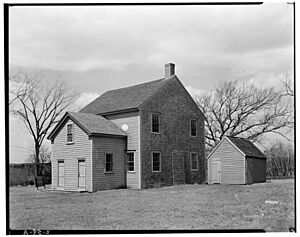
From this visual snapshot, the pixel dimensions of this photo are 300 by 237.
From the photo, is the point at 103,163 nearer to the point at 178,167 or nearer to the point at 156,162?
the point at 156,162

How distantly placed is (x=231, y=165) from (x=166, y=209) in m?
0.94

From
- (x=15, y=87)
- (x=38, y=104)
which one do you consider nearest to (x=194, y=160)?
(x=38, y=104)

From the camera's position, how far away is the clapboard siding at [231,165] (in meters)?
6.96

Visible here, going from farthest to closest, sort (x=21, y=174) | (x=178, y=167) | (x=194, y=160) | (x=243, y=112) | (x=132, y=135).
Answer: (x=132, y=135) → (x=178, y=167) → (x=194, y=160) → (x=243, y=112) → (x=21, y=174)

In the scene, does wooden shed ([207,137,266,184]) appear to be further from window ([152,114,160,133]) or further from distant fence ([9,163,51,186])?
distant fence ([9,163,51,186])

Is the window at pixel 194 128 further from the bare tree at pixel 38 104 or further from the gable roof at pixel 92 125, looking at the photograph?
the bare tree at pixel 38 104

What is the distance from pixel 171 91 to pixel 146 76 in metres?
0.36

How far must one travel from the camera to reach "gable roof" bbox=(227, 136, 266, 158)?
22.7ft

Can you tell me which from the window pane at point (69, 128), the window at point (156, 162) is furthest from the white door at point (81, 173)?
the window at point (156, 162)

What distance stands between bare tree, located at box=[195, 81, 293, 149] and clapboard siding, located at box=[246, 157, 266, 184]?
9.9 inches

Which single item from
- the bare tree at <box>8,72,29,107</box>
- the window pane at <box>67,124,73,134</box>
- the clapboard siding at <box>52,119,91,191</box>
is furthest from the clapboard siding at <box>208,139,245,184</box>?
the bare tree at <box>8,72,29,107</box>

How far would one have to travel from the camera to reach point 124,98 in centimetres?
737

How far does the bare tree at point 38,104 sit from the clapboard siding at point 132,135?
69cm
